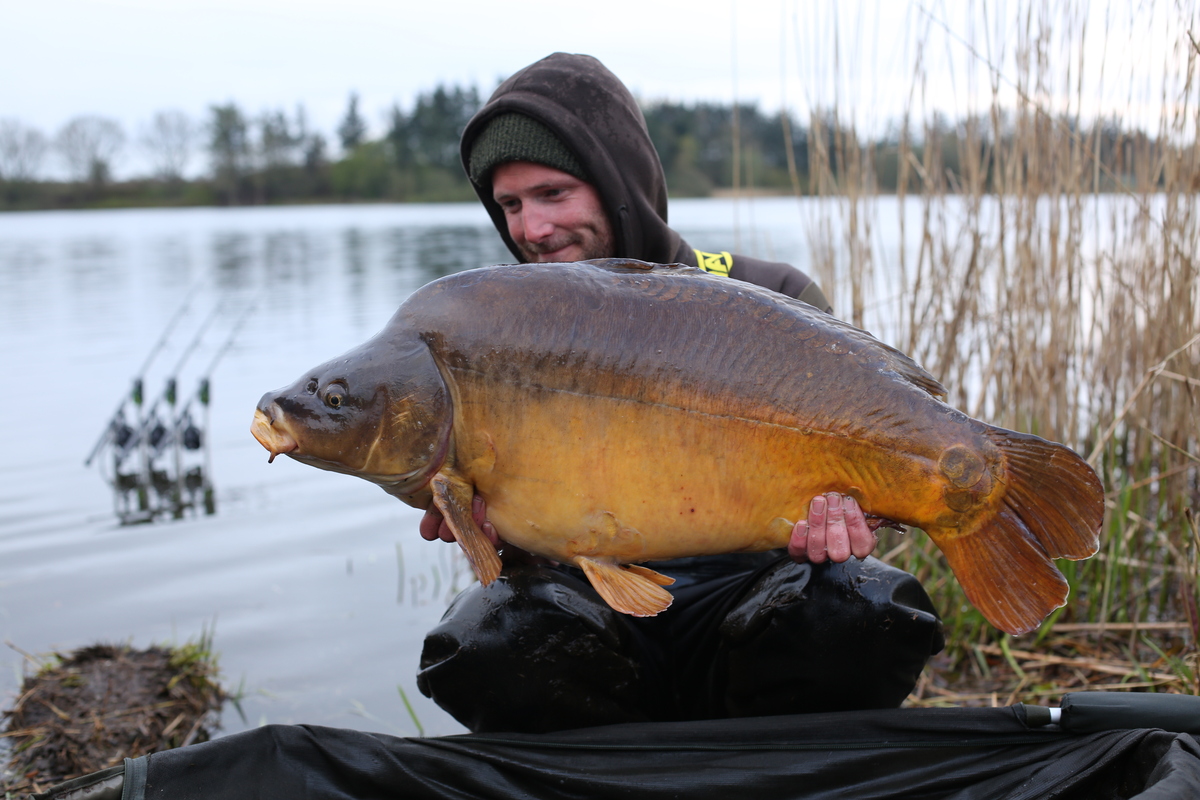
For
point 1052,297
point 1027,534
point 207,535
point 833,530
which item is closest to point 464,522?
point 833,530

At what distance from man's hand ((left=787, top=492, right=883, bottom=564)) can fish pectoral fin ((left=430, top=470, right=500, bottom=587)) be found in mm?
544

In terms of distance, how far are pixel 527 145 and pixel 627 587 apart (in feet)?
4.53

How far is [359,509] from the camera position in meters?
5.34

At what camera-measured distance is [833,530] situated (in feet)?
5.62

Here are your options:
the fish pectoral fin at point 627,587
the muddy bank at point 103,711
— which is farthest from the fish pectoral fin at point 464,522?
the muddy bank at point 103,711

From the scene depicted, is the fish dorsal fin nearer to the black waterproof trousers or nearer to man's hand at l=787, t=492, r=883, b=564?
man's hand at l=787, t=492, r=883, b=564

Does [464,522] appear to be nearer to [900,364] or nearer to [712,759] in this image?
[712,759]

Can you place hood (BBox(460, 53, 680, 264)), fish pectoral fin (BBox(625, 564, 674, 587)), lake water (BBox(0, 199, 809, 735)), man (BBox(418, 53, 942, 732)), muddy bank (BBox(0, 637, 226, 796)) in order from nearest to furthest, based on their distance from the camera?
fish pectoral fin (BBox(625, 564, 674, 587)) < man (BBox(418, 53, 942, 732)) < muddy bank (BBox(0, 637, 226, 796)) < hood (BBox(460, 53, 680, 264)) < lake water (BBox(0, 199, 809, 735))

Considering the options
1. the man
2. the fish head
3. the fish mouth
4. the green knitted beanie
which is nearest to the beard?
the green knitted beanie

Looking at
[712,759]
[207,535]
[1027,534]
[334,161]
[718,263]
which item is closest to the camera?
[1027,534]

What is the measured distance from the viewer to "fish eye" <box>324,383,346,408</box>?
1696mm

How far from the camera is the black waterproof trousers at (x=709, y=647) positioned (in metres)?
2.02

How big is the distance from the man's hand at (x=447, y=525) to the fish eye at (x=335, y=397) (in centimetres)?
27

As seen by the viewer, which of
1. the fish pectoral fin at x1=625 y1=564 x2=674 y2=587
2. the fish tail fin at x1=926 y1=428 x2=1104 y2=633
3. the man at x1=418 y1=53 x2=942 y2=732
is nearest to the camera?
the fish tail fin at x1=926 y1=428 x2=1104 y2=633
